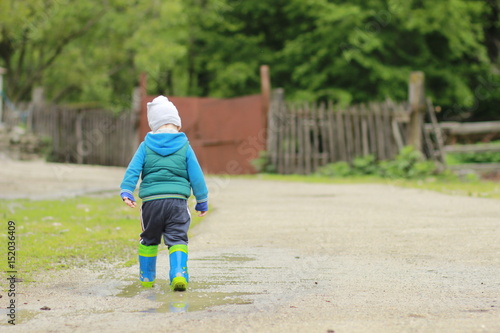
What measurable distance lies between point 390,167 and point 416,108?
1.38 metres

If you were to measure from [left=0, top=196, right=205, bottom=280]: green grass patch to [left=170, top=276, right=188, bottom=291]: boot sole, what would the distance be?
→ 122cm

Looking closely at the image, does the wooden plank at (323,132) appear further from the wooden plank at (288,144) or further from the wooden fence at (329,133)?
the wooden plank at (288,144)

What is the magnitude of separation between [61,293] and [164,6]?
65.8ft

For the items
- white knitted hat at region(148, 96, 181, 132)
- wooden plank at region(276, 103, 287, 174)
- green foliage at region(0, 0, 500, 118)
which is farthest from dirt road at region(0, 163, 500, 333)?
green foliage at region(0, 0, 500, 118)

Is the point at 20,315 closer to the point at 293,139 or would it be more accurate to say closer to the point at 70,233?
the point at 70,233

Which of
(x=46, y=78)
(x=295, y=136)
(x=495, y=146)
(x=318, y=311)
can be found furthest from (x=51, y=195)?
(x=46, y=78)

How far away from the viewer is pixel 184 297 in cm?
474

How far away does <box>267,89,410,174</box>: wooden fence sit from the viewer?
1625cm

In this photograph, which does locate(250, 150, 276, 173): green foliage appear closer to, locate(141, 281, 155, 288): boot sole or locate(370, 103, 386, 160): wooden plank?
locate(370, 103, 386, 160): wooden plank

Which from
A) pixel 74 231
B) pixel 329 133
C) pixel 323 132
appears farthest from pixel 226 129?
pixel 74 231

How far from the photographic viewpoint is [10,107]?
23.3 m

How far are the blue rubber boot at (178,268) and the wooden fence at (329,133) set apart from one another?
38.4 ft

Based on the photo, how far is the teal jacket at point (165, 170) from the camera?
17.1ft

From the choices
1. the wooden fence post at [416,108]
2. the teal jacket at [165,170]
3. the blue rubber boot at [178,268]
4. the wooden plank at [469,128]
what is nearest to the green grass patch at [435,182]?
the wooden fence post at [416,108]
